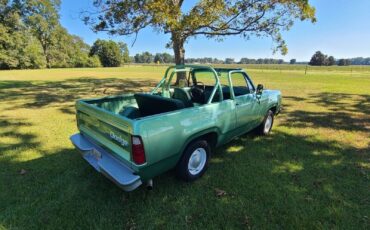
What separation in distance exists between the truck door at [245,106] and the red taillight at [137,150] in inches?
80.6

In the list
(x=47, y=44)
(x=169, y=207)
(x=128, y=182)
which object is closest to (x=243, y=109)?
(x=169, y=207)

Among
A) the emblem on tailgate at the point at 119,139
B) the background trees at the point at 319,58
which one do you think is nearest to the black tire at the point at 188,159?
the emblem on tailgate at the point at 119,139

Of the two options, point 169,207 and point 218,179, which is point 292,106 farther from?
point 169,207

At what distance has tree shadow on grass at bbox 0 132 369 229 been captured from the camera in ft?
8.52

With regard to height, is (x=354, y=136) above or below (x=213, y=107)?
below

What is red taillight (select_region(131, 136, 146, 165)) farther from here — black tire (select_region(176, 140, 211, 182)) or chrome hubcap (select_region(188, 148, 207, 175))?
chrome hubcap (select_region(188, 148, 207, 175))

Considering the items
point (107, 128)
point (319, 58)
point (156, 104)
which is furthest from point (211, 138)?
point (319, 58)

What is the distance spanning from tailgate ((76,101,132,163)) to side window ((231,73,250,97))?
251 cm

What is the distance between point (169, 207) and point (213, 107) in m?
1.53

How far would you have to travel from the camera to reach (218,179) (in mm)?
3443

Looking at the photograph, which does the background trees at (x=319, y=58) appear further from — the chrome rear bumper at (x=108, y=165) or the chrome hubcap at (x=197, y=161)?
the chrome rear bumper at (x=108, y=165)

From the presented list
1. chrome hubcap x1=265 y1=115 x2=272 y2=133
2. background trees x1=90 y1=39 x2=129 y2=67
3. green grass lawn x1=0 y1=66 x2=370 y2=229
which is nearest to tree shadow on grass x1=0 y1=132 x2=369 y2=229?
green grass lawn x1=0 y1=66 x2=370 y2=229

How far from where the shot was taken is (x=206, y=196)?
304 cm

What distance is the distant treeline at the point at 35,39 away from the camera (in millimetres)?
40375
